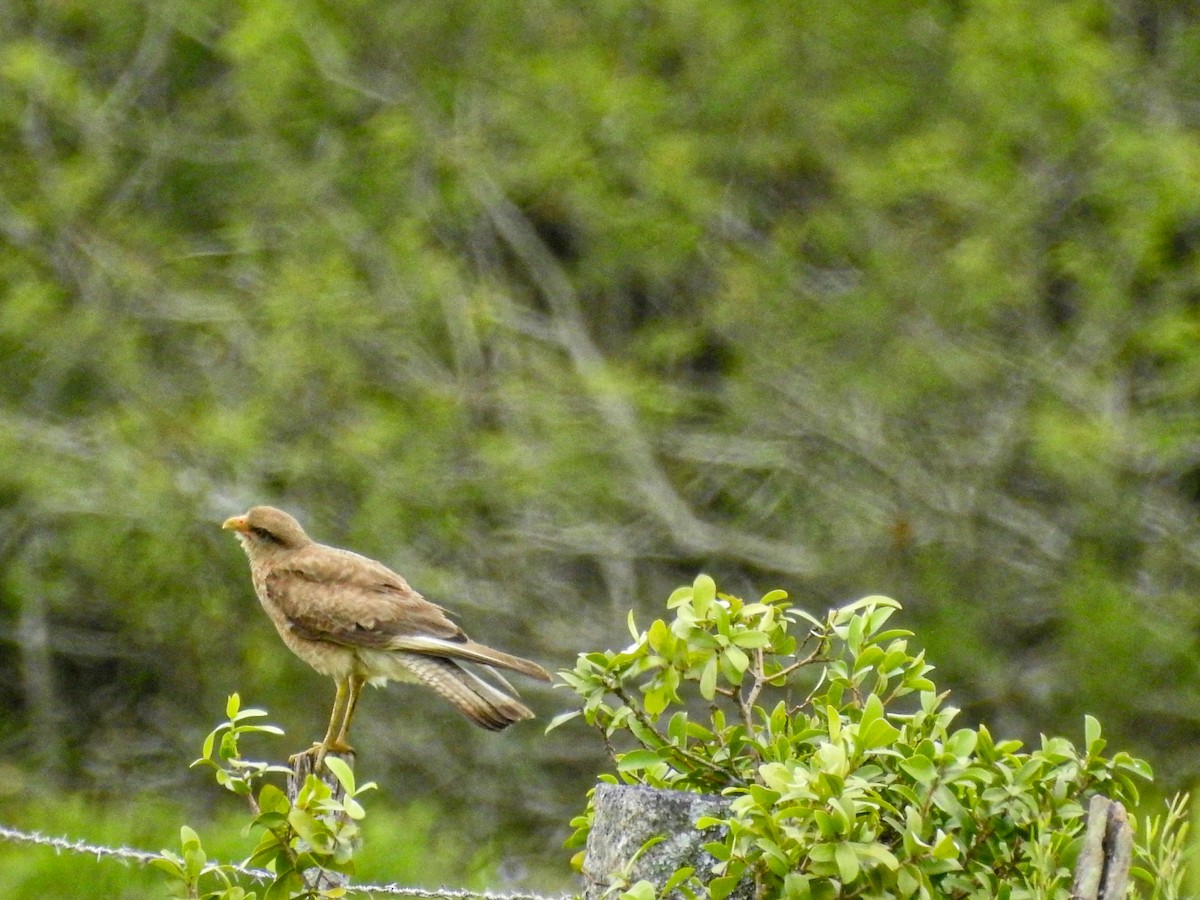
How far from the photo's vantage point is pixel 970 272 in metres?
8.80

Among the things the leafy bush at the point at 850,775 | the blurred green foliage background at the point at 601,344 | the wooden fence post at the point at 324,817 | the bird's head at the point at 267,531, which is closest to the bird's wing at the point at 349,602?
the bird's head at the point at 267,531

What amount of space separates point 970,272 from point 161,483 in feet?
14.6

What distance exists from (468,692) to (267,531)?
3.81 feet

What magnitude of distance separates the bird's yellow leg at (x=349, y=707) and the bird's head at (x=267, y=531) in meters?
0.42

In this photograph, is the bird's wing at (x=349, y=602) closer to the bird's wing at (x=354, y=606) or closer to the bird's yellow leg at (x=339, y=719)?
the bird's wing at (x=354, y=606)

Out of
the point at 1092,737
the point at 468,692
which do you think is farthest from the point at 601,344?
the point at 1092,737

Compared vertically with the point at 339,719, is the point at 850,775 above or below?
below

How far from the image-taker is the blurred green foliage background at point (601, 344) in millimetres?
8969

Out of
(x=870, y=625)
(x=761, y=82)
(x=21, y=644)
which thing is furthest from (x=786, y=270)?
(x=870, y=625)

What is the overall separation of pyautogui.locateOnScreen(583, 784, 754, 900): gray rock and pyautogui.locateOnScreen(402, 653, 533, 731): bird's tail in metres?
1.18

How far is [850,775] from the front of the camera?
2463mm

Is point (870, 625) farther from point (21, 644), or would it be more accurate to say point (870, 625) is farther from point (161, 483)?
point (21, 644)

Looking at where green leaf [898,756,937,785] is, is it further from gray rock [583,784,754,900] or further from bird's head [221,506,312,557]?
bird's head [221,506,312,557]

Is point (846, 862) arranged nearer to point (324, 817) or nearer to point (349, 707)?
point (324, 817)
